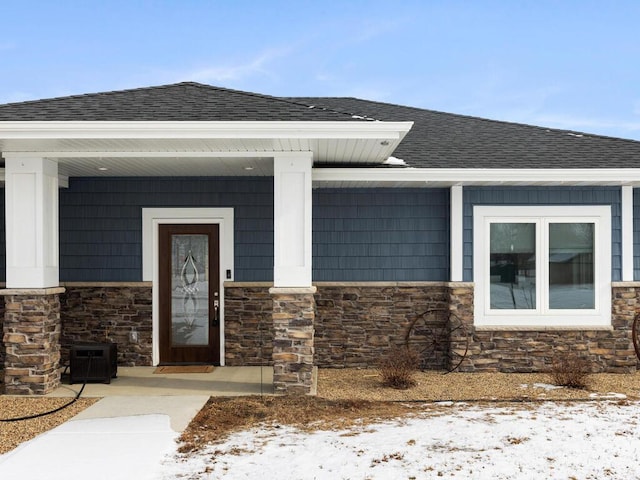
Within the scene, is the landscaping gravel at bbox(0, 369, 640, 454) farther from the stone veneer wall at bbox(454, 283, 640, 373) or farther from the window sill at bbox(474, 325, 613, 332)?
the window sill at bbox(474, 325, 613, 332)

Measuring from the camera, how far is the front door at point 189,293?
9000mm

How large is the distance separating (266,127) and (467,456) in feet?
12.3

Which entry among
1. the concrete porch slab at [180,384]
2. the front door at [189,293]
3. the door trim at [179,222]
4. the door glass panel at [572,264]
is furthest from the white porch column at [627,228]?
the front door at [189,293]

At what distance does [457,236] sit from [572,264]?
1717 millimetres

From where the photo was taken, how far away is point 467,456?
5.02 meters

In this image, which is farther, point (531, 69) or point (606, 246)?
point (531, 69)

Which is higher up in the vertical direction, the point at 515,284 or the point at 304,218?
the point at 304,218

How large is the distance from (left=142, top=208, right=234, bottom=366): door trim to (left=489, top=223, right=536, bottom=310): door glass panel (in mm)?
3801

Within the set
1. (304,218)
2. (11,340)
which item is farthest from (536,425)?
(11,340)

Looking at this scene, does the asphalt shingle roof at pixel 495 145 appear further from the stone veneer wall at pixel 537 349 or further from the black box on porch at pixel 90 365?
the black box on porch at pixel 90 365

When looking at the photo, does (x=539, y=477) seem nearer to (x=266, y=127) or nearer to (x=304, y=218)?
(x=304, y=218)

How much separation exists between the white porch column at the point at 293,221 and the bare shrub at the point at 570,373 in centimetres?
353

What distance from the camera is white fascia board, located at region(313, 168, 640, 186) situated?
320 inches


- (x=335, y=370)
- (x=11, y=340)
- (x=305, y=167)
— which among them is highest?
(x=305, y=167)
